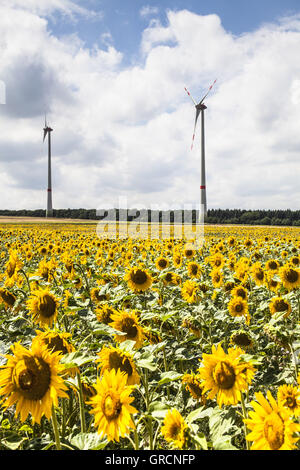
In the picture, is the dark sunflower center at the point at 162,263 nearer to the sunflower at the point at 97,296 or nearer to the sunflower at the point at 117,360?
the sunflower at the point at 97,296

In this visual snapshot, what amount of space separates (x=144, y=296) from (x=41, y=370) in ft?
10.3

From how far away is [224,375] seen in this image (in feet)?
7.02

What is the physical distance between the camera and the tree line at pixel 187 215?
71.2 m

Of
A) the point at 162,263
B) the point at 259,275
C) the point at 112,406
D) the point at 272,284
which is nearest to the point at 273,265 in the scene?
the point at 259,275

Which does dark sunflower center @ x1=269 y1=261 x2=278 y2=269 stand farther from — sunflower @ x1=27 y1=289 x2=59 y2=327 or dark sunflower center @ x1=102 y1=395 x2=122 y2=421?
dark sunflower center @ x1=102 y1=395 x2=122 y2=421

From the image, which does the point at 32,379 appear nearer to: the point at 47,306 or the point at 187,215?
the point at 47,306

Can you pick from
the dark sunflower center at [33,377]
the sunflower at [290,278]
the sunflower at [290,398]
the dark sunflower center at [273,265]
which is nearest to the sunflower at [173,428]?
the sunflower at [290,398]

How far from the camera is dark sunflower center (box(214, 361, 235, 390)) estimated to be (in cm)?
213

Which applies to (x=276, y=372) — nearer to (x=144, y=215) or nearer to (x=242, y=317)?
(x=242, y=317)

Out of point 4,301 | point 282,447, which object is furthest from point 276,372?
point 4,301

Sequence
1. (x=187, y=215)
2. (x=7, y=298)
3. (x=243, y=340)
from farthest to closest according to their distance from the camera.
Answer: (x=187, y=215) → (x=7, y=298) → (x=243, y=340)

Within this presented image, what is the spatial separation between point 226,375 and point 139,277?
9.02ft

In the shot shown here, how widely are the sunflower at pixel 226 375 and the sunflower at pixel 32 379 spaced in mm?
938

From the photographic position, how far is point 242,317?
13.9ft
